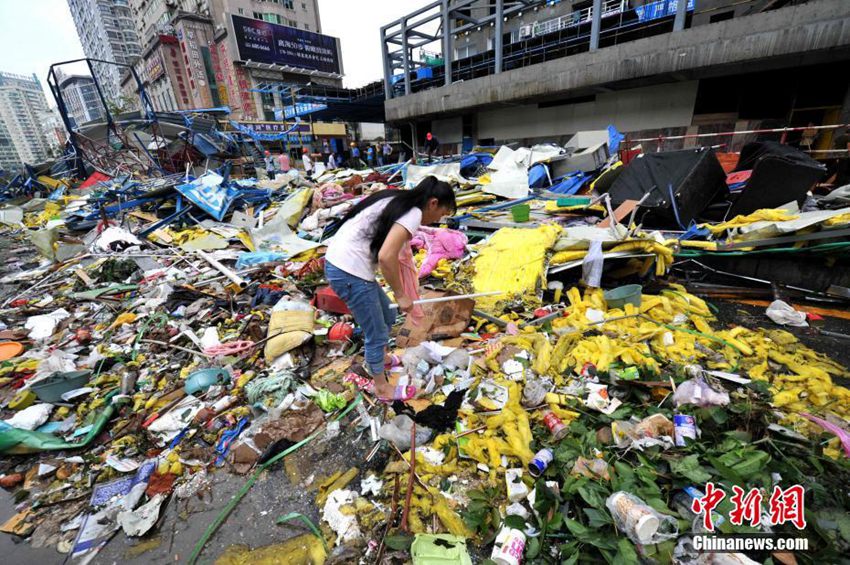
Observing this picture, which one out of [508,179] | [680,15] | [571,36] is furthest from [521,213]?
[571,36]

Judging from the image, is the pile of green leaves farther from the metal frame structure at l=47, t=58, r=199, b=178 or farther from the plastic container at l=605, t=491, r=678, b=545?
the metal frame structure at l=47, t=58, r=199, b=178

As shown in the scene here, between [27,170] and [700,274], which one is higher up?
[27,170]

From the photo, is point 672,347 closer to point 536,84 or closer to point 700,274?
point 700,274

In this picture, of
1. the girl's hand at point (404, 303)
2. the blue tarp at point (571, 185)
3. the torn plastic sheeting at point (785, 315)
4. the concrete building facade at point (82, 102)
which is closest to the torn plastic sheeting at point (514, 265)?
the girl's hand at point (404, 303)

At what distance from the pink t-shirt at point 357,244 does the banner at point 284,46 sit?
40533 millimetres

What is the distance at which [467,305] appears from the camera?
11.2 feet

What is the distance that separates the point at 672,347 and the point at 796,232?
2198mm

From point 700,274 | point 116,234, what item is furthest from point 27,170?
point 700,274

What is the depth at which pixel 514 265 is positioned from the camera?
3.83 m

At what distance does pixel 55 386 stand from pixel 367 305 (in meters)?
2.76

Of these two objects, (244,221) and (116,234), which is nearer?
(116,234)

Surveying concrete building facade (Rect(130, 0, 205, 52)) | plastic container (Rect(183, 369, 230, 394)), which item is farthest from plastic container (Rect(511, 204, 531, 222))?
concrete building facade (Rect(130, 0, 205, 52))

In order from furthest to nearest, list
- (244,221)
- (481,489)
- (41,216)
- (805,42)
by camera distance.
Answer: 1. (41,216)
2. (805,42)
3. (244,221)
4. (481,489)

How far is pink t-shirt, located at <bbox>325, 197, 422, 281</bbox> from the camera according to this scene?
7.00 feet
